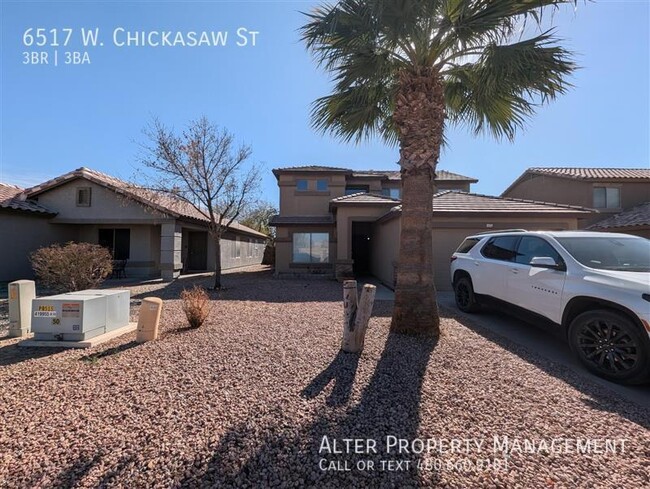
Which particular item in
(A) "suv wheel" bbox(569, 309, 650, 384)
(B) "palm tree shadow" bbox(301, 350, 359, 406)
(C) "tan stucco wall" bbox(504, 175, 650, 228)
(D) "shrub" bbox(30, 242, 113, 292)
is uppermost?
(C) "tan stucco wall" bbox(504, 175, 650, 228)

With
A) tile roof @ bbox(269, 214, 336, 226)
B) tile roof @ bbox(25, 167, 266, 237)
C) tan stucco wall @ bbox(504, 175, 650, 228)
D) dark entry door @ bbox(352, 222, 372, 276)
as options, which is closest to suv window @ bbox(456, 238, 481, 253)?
tile roof @ bbox(269, 214, 336, 226)

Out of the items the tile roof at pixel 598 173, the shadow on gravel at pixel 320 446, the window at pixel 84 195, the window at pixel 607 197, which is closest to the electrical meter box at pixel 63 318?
the shadow on gravel at pixel 320 446

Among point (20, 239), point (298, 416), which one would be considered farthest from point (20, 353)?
point (20, 239)

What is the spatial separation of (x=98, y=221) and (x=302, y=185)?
33.4 ft

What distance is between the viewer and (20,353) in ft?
15.9

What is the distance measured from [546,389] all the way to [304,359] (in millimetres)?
3074

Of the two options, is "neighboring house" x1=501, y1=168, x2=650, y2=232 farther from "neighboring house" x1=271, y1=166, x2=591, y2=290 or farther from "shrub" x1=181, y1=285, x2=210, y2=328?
"shrub" x1=181, y1=285, x2=210, y2=328

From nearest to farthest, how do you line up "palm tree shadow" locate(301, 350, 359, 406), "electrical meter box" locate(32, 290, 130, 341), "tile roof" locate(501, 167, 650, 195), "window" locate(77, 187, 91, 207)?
"palm tree shadow" locate(301, 350, 359, 406)
"electrical meter box" locate(32, 290, 130, 341)
"window" locate(77, 187, 91, 207)
"tile roof" locate(501, 167, 650, 195)

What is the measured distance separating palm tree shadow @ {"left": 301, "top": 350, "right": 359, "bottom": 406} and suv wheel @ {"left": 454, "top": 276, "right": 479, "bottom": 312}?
410 cm

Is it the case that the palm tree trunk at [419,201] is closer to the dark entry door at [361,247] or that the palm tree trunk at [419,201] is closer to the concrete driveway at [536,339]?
the concrete driveway at [536,339]

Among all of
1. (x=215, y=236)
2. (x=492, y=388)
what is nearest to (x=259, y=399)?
(x=492, y=388)

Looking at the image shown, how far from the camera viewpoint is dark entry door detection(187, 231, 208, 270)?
20109mm

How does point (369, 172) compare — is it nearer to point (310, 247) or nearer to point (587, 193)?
point (310, 247)

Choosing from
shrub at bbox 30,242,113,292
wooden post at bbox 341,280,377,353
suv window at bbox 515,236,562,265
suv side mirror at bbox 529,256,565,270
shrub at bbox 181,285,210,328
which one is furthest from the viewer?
shrub at bbox 30,242,113,292
